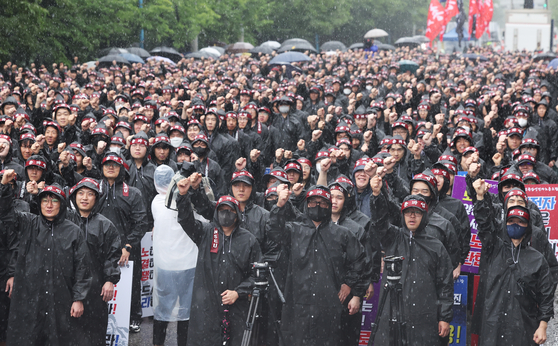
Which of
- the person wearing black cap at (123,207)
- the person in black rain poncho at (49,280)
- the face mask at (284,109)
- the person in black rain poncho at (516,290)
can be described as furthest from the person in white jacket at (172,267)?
the face mask at (284,109)

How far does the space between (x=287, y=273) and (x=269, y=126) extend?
719cm

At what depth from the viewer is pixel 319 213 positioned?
6070mm

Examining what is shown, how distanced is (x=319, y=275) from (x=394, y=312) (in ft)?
2.87

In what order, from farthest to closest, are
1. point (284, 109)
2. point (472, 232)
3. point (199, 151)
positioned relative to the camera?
point (284, 109) → point (199, 151) → point (472, 232)

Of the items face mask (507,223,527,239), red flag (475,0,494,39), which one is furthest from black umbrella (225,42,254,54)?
face mask (507,223,527,239)

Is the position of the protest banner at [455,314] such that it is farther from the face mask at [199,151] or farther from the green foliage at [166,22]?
the green foliage at [166,22]

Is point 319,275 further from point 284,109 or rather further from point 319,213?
point 284,109

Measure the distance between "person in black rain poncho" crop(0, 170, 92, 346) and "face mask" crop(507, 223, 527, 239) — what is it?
3.82 meters

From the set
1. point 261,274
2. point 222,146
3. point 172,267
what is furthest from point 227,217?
point 222,146

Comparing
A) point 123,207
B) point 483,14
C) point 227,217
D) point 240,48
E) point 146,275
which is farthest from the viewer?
point 483,14

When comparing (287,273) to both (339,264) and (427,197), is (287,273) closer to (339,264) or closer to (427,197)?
(339,264)

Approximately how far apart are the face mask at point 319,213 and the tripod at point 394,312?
930 millimetres

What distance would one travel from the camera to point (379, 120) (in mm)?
13719

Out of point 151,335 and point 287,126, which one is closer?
point 151,335
